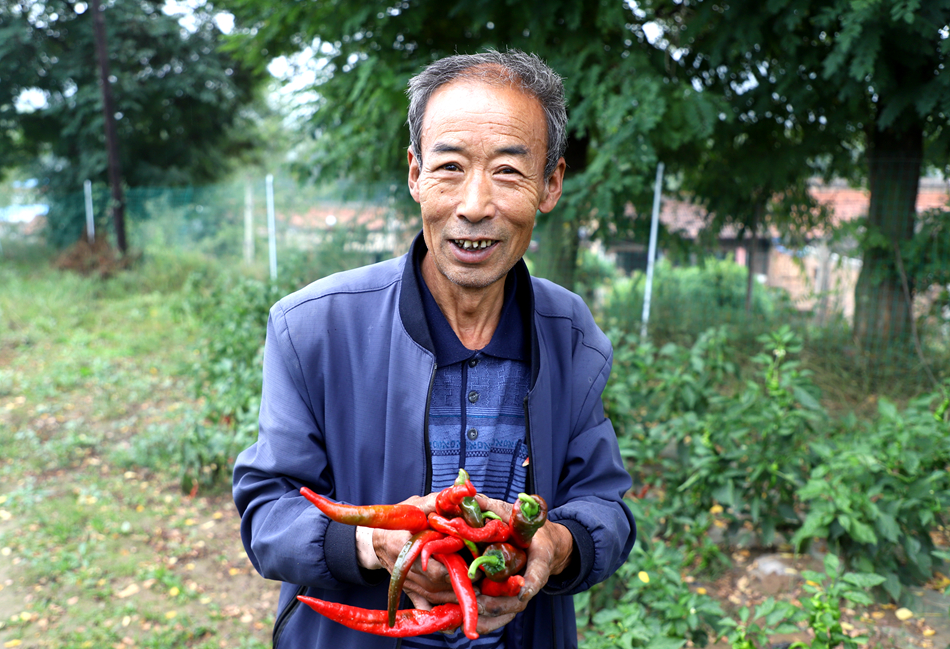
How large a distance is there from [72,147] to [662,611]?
17.2m

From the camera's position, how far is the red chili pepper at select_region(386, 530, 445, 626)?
1.16 m

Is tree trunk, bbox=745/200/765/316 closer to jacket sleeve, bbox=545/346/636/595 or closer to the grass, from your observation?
the grass

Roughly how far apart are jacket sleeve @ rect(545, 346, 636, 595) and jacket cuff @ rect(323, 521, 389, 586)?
412 mm

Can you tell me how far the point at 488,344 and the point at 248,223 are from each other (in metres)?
11.1

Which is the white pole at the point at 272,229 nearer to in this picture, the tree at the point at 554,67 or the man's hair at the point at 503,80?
the tree at the point at 554,67

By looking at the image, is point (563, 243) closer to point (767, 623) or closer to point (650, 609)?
point (650, 609)

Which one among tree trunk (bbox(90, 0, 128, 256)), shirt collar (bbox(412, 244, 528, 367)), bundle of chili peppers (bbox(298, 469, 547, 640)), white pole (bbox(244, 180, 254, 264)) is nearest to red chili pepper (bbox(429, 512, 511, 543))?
bundle of chili peppers (bbox(298, 469, 547, 640))

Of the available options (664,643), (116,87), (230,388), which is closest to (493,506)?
(664,643)

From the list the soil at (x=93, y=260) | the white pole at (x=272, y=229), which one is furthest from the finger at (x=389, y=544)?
the soil at (x=93, y=260)

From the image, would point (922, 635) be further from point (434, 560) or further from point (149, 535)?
point (149, 535)

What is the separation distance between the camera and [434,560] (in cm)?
121

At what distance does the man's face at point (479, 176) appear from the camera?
1.38 metres

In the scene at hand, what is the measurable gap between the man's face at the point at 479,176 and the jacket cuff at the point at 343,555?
22.0 inches

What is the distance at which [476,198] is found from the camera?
1390mm
